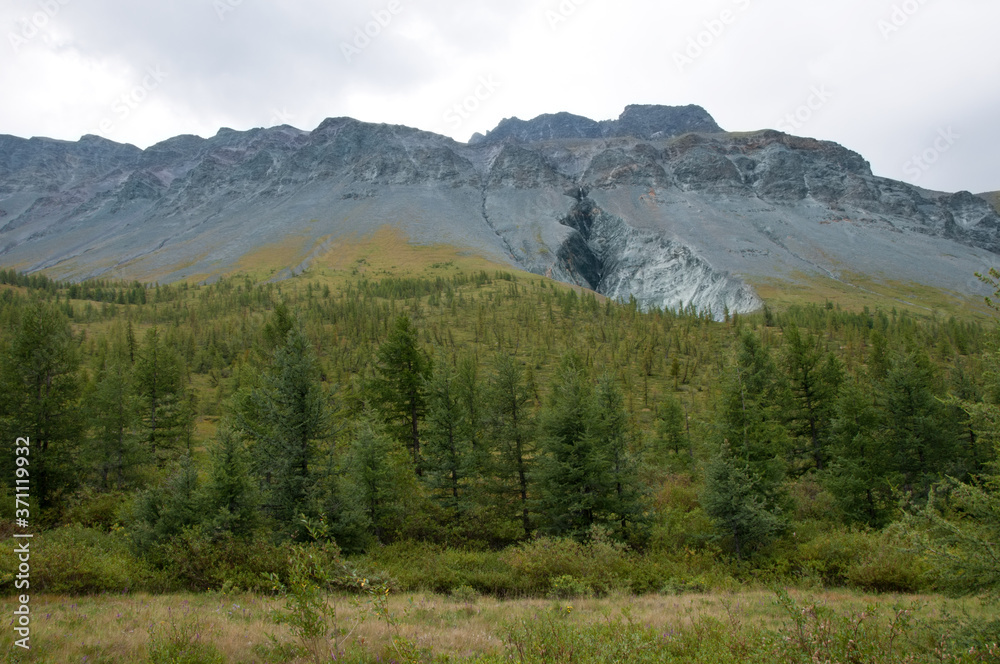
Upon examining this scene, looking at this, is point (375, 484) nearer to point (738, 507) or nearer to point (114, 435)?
point (738, 507)

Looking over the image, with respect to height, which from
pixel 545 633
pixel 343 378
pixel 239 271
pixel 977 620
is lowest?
pixel 343 378

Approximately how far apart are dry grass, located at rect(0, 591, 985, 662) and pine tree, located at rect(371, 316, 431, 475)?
45.4 feet

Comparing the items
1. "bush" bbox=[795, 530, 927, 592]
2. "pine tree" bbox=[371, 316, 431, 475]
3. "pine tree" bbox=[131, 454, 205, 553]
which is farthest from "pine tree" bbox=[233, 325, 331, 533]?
"bush" bbox=[795, 530, 927, 592]

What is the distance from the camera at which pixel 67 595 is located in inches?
574

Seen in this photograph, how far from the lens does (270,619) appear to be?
38.6 feet

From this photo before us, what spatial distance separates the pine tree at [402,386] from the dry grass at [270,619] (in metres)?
13.8

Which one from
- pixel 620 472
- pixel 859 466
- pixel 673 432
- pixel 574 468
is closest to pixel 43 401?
pixel 574 468

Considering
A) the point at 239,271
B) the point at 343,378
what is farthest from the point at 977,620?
the point at 239,271

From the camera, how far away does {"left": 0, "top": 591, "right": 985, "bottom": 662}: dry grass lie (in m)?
9.00

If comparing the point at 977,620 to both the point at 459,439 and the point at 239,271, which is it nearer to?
the point at 459,439

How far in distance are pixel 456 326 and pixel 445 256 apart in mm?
99022

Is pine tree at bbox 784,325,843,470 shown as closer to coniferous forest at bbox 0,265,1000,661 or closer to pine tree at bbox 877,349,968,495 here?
coniferous forest at bbox 0,265,1000,661

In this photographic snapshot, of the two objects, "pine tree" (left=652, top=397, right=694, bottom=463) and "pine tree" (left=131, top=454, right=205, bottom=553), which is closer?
"pine tree" (left=131, top=454, right=205, bottom=553)

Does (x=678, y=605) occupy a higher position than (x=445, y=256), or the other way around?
(x=445, y=256)
